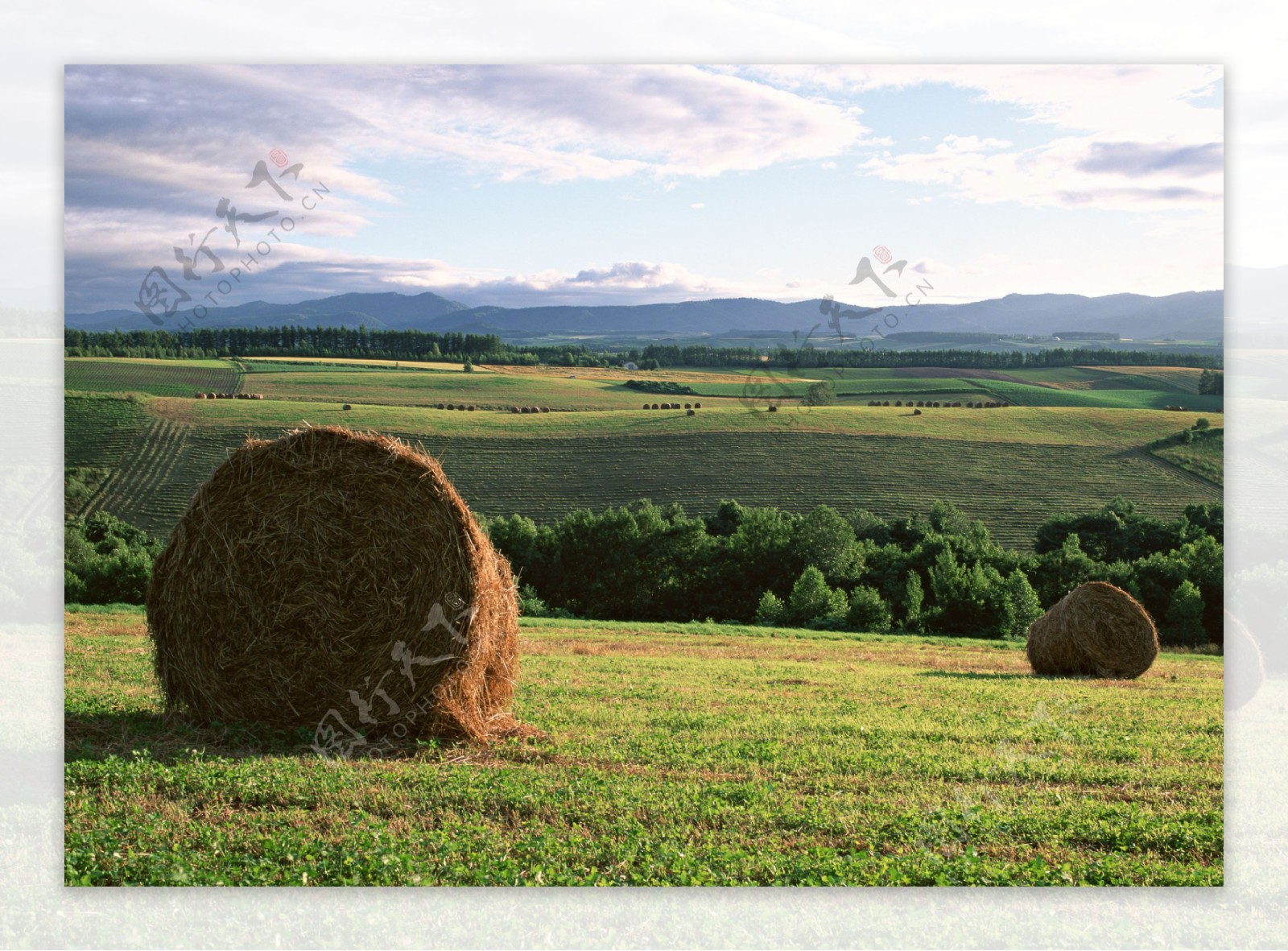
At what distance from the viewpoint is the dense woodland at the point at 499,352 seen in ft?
38.5

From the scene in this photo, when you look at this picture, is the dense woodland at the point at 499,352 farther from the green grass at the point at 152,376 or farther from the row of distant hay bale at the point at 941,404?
the row of distant hay bale at the point at 941,404

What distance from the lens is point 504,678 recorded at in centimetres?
745

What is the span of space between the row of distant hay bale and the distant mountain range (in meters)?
13.5

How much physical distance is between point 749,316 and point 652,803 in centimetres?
842

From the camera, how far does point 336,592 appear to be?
23.3ft

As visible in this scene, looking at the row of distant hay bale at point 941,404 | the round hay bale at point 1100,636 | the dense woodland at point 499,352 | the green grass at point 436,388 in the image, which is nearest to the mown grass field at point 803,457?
the row of distant hay bale at point 941,404

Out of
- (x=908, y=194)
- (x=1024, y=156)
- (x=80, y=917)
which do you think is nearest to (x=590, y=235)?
(x=908, y=194)

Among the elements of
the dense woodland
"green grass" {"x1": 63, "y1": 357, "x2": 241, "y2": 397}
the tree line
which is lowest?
the tree line

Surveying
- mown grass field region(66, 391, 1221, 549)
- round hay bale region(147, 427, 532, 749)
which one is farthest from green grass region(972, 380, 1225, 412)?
round hay bale region(147, 427, 532, 749)

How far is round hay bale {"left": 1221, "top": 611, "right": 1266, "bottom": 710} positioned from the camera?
25.4ft

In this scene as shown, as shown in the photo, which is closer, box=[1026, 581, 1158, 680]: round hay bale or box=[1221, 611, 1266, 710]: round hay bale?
box=[1221, 611, 1266, 710]: round hay bale

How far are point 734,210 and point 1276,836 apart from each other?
705 centimetres

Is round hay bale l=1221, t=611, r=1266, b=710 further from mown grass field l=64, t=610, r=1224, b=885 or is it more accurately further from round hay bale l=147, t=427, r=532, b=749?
round hay bale l=147, t=427, r=532, b=749

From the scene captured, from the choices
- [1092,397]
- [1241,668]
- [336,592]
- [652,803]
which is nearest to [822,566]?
[1092,397]
